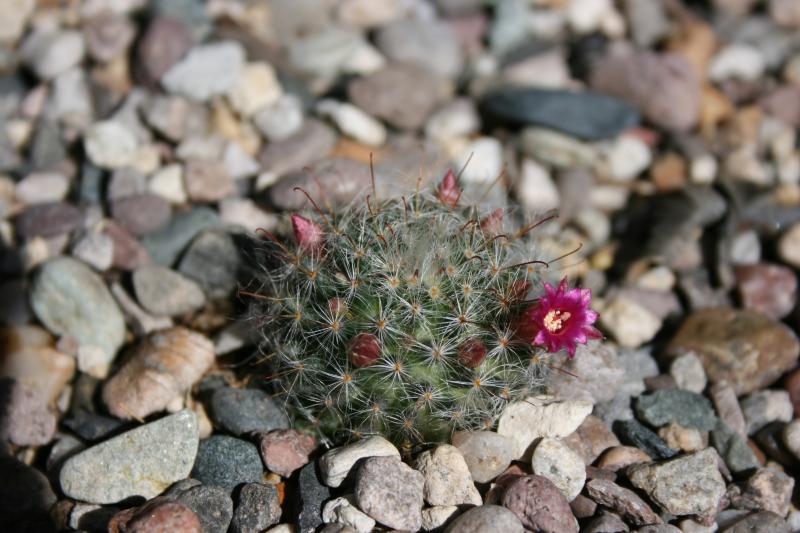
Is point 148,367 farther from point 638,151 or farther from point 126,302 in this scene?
point 638,151

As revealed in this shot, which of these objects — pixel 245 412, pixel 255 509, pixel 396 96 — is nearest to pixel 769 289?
pixel 396 96

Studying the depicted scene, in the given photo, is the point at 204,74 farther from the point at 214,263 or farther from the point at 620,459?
the point at 620,459

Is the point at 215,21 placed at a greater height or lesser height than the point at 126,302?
greater

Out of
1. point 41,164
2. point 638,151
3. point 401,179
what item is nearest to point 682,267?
point 638,151

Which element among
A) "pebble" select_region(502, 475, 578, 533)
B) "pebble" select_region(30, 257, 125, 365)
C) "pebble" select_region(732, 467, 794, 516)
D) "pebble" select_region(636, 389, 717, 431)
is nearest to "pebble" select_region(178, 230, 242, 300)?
"pebble" select_region(30, 257, 125, 365)

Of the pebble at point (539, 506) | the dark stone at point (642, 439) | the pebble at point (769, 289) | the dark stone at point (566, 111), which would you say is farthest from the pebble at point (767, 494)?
the dark stone at point (566, 111)

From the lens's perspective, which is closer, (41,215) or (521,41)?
(41,215)

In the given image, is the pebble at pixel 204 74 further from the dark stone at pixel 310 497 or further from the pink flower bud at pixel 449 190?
the dark stone at pixel 310 497
